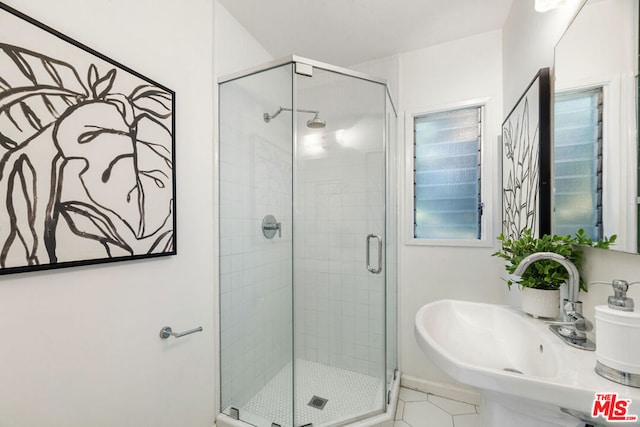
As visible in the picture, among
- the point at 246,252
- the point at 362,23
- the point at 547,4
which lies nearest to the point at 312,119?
the point at 362,23

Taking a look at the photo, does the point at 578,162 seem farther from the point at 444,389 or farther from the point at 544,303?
the point at 444,389

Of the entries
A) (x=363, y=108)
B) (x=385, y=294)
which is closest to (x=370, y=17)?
(x=363, y=108)

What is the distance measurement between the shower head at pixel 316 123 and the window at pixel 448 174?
757mm

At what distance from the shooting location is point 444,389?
1.96 meters

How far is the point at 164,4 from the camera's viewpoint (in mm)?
1349

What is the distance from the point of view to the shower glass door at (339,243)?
1.79m

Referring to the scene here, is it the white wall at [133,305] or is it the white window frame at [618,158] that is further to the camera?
the white wall at [133,305]

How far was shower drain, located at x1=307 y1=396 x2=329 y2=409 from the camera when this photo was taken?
169 centimetres

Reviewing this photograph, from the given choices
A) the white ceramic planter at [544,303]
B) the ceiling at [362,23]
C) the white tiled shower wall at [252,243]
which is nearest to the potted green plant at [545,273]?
the white ceramic planter at [544,303]

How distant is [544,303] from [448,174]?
113 centimetres

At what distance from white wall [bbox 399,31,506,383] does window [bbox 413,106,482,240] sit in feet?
0.25

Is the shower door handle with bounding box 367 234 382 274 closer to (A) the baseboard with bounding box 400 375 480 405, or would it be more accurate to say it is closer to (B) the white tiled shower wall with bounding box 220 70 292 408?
(B) the white tiled shower wall with bounding box 220 70 292 408

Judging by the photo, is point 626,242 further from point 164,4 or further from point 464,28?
point 164,4

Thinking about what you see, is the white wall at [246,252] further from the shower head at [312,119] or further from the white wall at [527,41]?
the white wall at [527,41]
